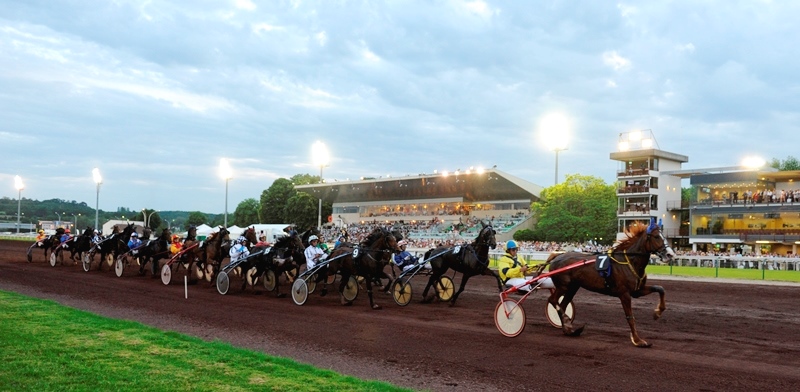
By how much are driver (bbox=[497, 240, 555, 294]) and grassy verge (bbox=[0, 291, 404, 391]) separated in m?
4.50

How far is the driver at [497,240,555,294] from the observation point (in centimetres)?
1067

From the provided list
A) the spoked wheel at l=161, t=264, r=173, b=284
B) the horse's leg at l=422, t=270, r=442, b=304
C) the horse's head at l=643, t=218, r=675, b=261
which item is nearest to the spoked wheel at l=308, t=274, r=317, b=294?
the horse's leg at l=422, t=270, r=442, b=304

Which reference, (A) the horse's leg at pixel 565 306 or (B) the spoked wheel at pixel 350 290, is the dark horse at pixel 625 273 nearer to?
(A) the horse's leg at pixel 565 306

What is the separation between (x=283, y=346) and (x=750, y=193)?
1898 inches

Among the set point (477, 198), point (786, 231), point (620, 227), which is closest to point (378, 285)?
point (786, 231)

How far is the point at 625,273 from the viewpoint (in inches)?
371

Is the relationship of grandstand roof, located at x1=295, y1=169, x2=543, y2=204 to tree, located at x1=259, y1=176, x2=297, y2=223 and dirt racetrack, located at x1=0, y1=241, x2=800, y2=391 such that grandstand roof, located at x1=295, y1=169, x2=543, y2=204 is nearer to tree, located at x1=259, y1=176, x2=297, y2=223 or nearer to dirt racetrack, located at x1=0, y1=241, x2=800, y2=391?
tree, located at x1=259, y1=176, x2=297, y2=223

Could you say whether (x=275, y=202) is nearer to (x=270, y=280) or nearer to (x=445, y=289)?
(x=270, y=280)

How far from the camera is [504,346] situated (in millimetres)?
9320

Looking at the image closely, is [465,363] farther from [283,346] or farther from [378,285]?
[378,285]

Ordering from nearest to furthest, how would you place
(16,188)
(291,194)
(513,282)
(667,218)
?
(513,282)
(667,218)
(16,188)
(291,194)

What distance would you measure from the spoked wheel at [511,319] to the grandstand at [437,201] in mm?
40795

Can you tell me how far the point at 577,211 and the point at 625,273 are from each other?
1860 inches

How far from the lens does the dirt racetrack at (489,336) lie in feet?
24.3
